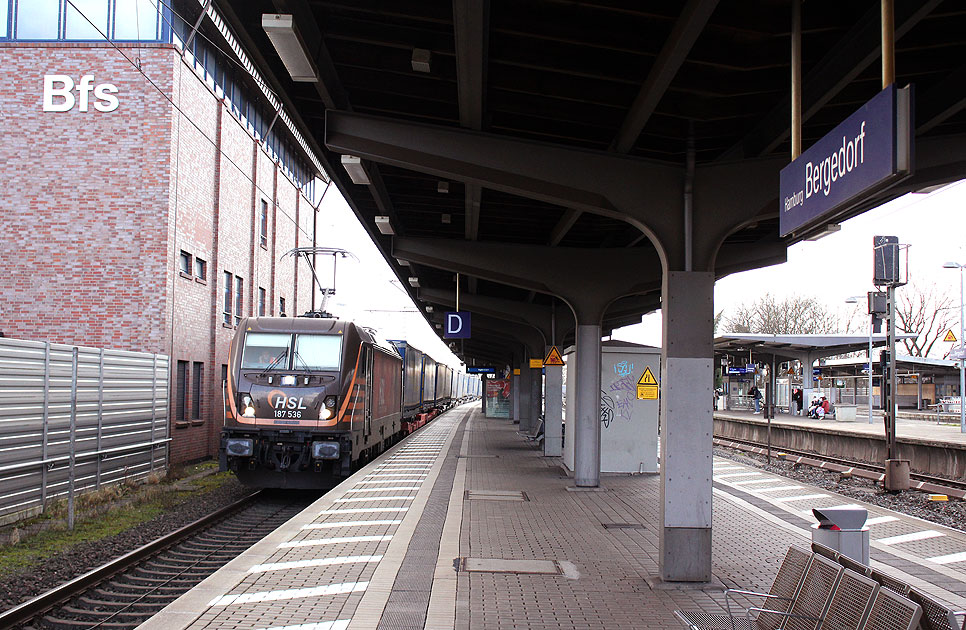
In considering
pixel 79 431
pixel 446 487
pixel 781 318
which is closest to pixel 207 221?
pixel 79 431

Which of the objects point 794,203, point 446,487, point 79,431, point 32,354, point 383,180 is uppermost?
point 383,180

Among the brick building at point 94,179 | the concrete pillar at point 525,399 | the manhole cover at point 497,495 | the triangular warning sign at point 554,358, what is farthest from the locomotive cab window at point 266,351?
the concrete pillar at point 525,399

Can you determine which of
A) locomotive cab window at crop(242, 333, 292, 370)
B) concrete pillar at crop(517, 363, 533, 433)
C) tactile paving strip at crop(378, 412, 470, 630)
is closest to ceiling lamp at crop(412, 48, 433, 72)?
tactile paving strip at crop(378, 412, 470, 630)

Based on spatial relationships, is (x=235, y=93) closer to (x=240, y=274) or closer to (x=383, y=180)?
(x=240, y=274)

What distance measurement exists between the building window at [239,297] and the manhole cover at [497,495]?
12985 mm

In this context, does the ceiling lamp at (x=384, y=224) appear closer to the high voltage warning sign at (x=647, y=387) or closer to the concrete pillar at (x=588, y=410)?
the concrete pillar at (x=588, y=410)

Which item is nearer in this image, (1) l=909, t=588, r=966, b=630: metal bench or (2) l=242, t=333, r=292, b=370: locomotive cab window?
(1) l=909, t=588, r=966, b=630: metal bench

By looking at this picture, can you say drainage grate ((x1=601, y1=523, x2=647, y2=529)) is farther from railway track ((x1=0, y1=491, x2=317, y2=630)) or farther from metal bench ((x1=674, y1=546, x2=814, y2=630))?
metal bench ((x1=674, y1=546, x2=814, y2=630))

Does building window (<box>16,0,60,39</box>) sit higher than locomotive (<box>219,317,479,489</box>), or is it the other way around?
building window (<box>16,0,60,39</box>)

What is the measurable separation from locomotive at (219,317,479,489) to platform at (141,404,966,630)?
879mm

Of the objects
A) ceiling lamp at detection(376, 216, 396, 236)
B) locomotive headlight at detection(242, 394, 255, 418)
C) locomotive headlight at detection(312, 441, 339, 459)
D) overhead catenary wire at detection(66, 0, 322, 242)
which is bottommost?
locomotive headlight at detection(312, 441, 339, 459)

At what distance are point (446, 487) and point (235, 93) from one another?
14.5 m

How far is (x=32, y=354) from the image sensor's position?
1113cm

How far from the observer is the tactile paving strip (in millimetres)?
5973
